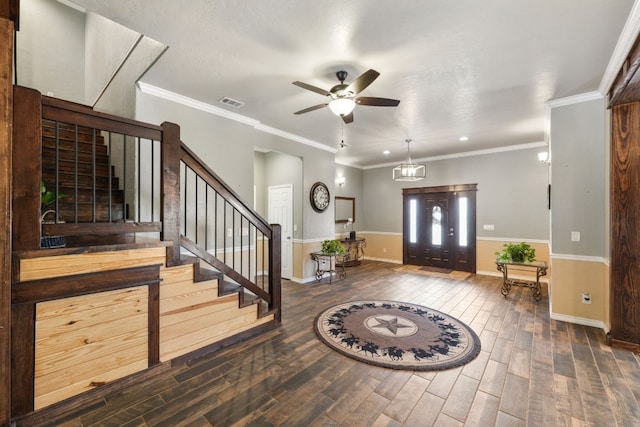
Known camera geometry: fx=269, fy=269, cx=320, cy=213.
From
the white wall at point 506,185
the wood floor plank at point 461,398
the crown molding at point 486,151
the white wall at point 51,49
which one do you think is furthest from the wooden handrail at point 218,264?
the crown molding at point 486,151

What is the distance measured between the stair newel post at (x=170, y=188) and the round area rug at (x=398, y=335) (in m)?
1.93

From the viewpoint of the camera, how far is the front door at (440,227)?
675 centimetres

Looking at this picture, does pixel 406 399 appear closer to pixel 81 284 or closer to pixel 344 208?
pixel 81 284

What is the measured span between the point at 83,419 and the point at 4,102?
2.20 m

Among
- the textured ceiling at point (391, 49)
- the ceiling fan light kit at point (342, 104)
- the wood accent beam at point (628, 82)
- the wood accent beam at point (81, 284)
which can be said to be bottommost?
the wood accent beam at point (81, 284)

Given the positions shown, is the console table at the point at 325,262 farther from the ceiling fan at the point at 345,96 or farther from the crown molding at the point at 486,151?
the crown molding at the point at 486,151

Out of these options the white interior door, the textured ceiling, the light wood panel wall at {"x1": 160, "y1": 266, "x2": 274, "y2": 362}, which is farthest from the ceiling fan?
the white interior door

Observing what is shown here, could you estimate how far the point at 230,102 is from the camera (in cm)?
384

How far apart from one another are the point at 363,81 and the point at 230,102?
2.16m

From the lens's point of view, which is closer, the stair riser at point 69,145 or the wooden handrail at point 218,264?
the wooden handrail at point 218,264

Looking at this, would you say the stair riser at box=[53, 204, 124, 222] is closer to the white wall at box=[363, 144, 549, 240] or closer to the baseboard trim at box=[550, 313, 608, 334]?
the baseboard trim at box=[550, 313, 608, 334]

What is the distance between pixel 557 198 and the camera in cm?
372

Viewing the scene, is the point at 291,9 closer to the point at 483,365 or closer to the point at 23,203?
the point at 23,203

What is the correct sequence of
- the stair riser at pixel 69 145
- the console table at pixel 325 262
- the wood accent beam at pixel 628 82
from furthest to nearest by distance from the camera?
the console table at pixel 325 262 < the stair riser at pixel 69 145 < the wood accent beam at pixel 628 82
